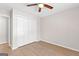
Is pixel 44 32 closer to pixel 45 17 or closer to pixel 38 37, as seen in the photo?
pixel 38 37

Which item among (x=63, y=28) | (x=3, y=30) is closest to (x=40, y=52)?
(x=63, y=28)

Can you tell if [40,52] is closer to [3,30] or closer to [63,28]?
[63,28]

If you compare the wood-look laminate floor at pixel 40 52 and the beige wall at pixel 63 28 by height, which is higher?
the beige wall at pixel 63 28

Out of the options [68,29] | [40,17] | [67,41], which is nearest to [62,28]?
[68,29]

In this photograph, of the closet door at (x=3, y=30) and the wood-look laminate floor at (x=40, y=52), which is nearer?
the wood-look laminate floor at (x=40, y=52)

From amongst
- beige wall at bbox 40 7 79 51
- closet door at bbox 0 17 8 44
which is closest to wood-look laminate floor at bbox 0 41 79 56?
beige wall at bbox 40 7 79 51

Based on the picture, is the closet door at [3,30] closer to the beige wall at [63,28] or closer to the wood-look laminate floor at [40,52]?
the wood-look laminate floor at [40,52]

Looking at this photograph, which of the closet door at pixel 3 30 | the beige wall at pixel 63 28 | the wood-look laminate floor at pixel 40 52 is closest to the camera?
the wood-look laminate floor at pixel 40 52

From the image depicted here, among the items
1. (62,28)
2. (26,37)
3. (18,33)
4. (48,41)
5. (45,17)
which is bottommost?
(48,41)

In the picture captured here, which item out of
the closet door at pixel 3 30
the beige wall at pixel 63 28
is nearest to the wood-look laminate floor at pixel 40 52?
the beige wall at pixel 63 28

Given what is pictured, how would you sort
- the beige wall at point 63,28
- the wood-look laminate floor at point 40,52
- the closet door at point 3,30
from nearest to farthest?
the wood-look laminate floor at point 40,52, the beige wall at point 63,28, the closet door at point 3,30

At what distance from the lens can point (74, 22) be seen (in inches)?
134

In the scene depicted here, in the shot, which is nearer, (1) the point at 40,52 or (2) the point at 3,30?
(1) the point at 40,52

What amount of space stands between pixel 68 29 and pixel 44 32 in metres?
1.87
